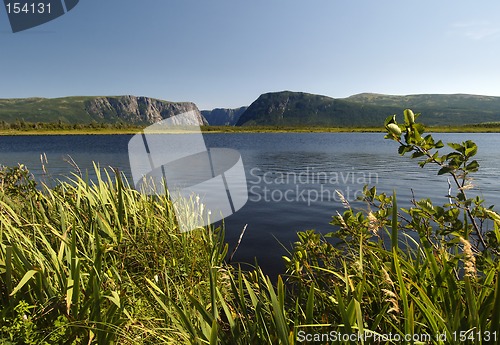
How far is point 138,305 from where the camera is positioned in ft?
11.7

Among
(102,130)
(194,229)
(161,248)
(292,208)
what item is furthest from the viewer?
(102,130)

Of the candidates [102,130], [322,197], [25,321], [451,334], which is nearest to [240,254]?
[25,321]

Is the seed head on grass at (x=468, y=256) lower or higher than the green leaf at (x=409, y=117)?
lower

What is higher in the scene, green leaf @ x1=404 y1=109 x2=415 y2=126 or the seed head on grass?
green leaf @ x1=404 y1=109 x2=415 y2=126

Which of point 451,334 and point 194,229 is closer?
point 451,334

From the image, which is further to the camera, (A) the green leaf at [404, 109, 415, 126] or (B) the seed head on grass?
(A) the green leaf at [404, 109, 415, 126]

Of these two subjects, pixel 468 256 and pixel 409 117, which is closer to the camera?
pixel 468 256

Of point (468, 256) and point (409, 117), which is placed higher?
point (409, 117)

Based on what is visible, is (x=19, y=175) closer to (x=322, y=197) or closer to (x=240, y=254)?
(x=240, y=254)

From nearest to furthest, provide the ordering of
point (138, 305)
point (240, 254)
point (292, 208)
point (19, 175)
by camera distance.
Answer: point (138, 305) < point (19, 175) < point (240, 254) < point (292, 208)

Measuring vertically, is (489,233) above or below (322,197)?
above

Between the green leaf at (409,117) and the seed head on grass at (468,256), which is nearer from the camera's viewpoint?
the seed head on grass at (468,256)

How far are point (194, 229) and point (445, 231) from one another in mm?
4595

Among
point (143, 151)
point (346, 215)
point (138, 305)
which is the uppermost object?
point (143, 151)
